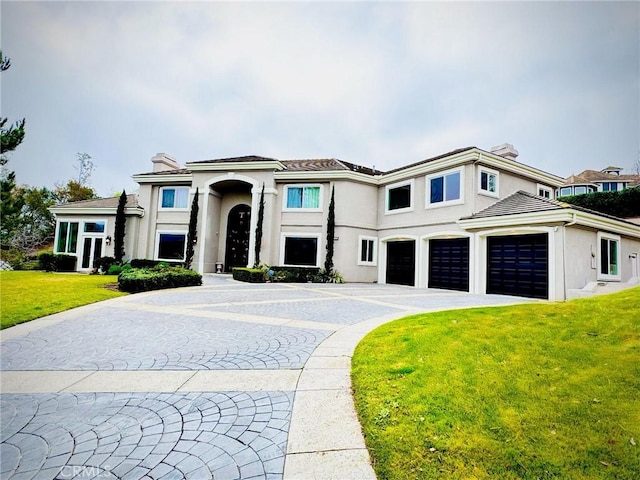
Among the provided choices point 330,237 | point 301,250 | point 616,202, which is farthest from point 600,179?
point 301,250

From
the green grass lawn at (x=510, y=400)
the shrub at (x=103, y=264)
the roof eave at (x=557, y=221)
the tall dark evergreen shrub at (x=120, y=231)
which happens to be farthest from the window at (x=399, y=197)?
the shrub at (x=103, y=264)

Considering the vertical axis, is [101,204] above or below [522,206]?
above

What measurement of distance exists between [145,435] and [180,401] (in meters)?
0.62

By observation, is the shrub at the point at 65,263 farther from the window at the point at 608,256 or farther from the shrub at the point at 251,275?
the window at the point at 608,256

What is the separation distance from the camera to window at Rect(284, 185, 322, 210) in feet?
65.6

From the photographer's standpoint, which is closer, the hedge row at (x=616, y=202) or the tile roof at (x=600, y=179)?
the hedge row at (x=616, y=202)

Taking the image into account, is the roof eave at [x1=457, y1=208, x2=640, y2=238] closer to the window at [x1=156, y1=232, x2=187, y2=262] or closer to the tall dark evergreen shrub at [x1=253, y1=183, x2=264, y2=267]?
the tall dark evergreen shrub at [x1=253, y1=183, x2=264, y2=267]

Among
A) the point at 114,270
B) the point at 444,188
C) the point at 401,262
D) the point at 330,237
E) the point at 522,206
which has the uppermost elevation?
the point at 444,188

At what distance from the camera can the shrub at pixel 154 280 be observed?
1154 cm

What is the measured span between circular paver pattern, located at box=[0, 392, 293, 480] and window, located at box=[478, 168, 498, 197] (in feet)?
51.3

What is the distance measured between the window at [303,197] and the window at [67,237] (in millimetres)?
17724

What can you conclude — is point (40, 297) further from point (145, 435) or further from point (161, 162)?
point (161, 162)

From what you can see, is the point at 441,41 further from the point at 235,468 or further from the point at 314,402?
the point at 235,468

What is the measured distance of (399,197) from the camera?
1909 centimetres
